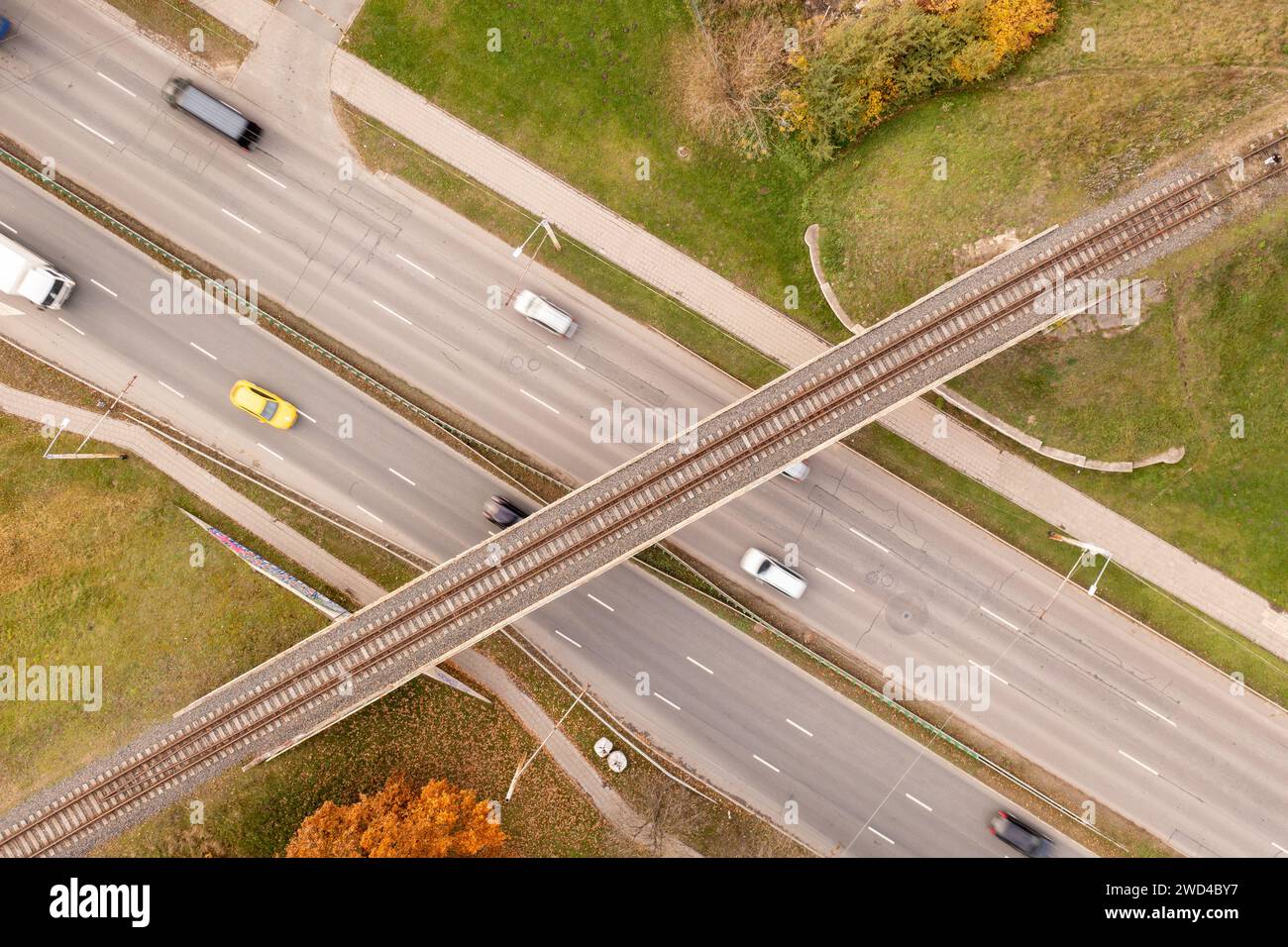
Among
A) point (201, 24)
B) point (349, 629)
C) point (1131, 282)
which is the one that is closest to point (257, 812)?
point (349, 629)

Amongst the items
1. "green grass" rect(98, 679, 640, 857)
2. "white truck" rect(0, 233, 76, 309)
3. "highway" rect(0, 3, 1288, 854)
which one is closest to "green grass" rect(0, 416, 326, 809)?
"highway" rect(0, 3, 1288, 854)

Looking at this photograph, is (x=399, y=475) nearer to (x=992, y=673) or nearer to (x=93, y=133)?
(x=93, y=133)

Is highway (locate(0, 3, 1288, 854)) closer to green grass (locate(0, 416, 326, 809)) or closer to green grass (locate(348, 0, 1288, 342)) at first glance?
green grass (locate(0, 416, 326, 809))

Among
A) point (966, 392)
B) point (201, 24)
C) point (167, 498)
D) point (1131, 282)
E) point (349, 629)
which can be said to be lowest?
point (349, 629)

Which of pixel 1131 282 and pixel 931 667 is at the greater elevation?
pixel 1131 282

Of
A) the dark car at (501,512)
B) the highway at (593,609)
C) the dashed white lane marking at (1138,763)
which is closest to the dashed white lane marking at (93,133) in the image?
the highway at (593,609)

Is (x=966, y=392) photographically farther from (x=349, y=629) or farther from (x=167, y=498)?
Result: (x=167, y=498)
